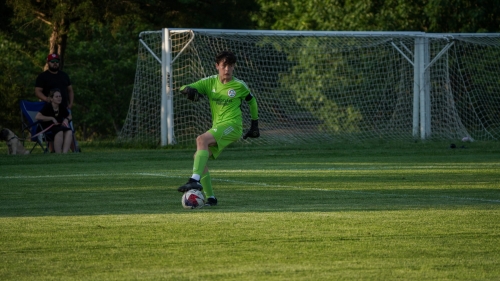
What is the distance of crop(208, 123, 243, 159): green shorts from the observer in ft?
34.0

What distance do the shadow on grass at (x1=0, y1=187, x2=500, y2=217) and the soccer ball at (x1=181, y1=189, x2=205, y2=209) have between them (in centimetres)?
10

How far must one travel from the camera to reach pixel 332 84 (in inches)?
Result: 1032

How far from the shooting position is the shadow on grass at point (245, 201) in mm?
9398

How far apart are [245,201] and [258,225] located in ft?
7.40

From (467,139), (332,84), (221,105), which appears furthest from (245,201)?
(332,84)

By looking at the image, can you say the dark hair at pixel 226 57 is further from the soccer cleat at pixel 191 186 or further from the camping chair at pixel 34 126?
the camping chair at pixel 34 126

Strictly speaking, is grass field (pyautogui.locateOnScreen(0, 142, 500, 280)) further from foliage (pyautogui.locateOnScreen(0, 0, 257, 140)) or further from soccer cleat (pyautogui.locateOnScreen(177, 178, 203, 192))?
foliage (pyautogui.locateOnScreen(0, 0, 257, 140))

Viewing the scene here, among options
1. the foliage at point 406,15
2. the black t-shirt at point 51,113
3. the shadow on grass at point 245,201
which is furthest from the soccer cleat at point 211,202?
the foliage at point 406,15

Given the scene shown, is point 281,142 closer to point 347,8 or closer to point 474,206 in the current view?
point 347,8

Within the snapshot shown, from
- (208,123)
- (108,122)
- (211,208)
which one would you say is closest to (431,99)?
(208,123)

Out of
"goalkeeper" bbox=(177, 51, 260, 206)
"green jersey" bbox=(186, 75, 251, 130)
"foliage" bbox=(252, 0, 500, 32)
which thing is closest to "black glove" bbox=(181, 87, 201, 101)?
"goalkeeper" bbox=(177, 51, 260, 206)

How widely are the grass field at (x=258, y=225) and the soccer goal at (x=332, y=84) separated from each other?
8.07 m

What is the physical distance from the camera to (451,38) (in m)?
24.8

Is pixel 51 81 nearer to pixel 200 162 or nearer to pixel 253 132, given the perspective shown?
pixel 253 132
